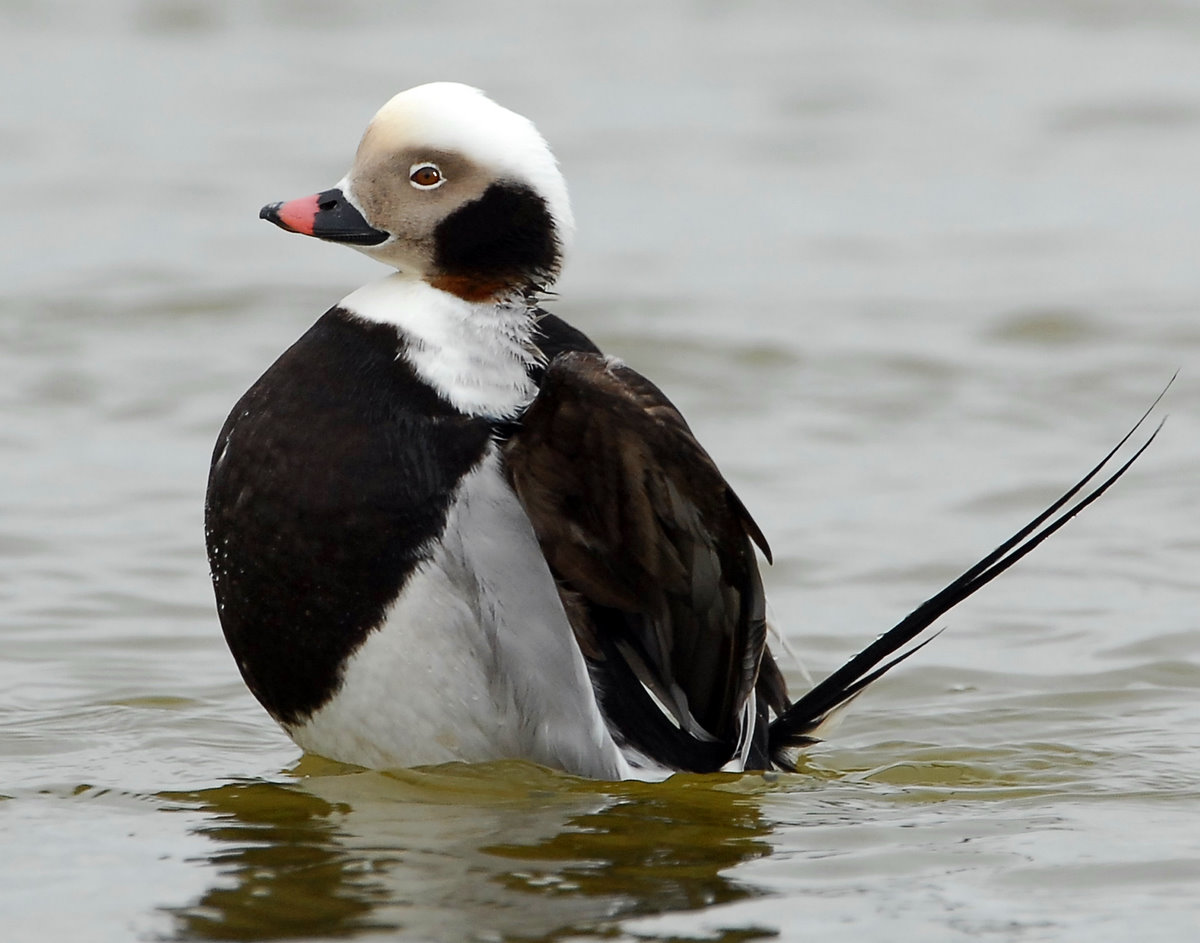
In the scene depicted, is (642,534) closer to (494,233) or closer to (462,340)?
(462,340)

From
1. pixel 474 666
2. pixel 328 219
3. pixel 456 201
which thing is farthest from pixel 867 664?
pixel 328 219

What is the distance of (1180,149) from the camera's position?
43.9ft

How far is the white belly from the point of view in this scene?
15.2 ft

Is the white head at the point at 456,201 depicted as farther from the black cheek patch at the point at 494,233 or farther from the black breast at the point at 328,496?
the black breast at the point at 328,496

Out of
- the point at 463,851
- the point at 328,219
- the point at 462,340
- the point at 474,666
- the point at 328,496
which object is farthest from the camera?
the point at 328,219

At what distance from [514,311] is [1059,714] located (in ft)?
6.51

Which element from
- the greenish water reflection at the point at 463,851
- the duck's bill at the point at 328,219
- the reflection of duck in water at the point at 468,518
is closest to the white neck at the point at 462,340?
the reflection of duck in water at the point at 468,518

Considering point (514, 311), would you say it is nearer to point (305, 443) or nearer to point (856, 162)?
point (305, 443)

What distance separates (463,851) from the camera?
4.47 m

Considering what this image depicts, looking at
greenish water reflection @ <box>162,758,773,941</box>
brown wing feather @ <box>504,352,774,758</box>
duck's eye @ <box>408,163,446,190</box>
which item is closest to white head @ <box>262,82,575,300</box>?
duck's eye @ <box>408,163,446,190</box>

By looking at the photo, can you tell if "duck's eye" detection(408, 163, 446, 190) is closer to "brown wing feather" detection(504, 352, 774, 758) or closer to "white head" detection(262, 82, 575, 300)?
"white head" detection(262, 82, 575, 300)

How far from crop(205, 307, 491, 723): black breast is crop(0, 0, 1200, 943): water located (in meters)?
0.43

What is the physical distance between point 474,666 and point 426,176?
3.61ft

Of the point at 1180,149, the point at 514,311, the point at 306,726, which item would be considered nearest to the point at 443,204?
the point at 514,311
